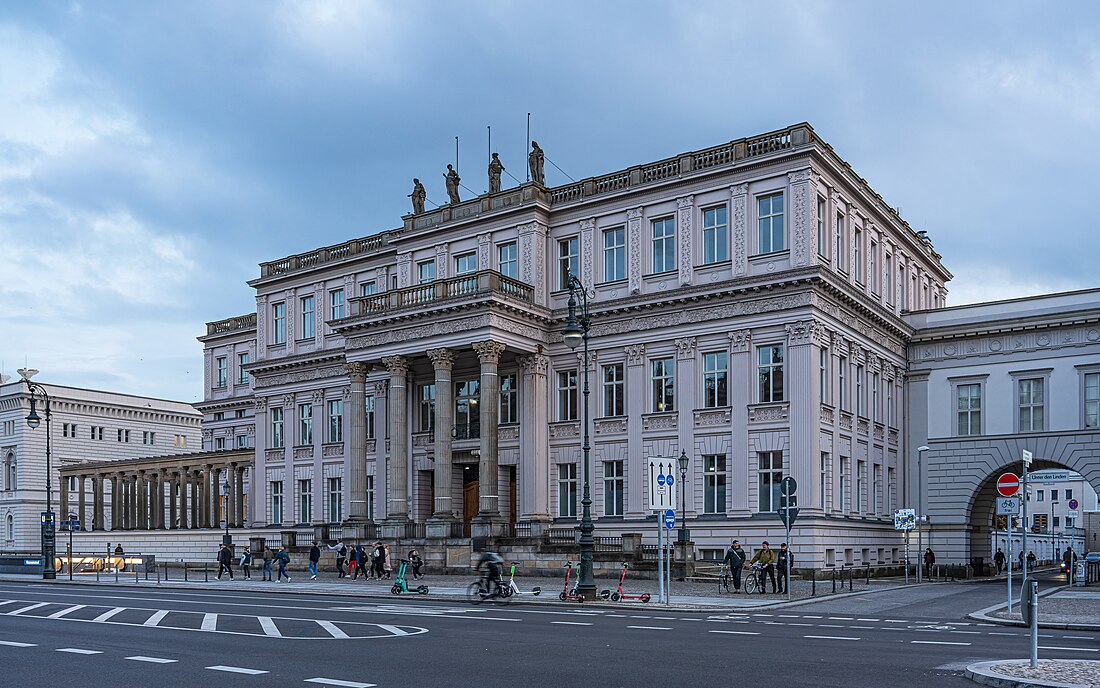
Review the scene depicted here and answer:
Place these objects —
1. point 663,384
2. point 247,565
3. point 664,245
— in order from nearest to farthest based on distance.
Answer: point 663,384 < point 664,245 < point 247,565

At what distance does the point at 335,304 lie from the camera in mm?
61719

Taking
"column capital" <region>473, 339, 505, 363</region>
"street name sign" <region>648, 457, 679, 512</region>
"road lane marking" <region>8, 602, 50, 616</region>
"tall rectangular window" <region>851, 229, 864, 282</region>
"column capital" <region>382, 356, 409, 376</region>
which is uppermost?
"tall rectangular window" <region>851, 229, 864, 282</region>

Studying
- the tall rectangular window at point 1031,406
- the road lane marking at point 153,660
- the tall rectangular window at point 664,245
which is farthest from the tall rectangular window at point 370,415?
the road lane marking at point 153,660

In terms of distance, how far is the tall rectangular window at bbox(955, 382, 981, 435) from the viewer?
5200 centimetres

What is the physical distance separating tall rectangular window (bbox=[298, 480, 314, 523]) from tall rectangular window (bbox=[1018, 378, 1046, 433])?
121ft

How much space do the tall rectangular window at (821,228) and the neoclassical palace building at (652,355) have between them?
0.30 feet

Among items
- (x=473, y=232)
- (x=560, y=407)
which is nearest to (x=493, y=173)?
(x=473, y=232)

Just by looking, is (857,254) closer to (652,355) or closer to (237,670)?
(652,355)

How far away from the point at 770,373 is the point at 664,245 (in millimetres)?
7611

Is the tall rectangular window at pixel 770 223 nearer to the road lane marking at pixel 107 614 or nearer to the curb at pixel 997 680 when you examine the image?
the road lane marking at pixel 107 614

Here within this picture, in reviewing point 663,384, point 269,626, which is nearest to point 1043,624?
point 269,626

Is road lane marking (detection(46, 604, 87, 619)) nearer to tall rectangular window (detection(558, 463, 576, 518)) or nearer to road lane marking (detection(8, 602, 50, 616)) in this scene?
road lane marking (detection(8, 602, 50, 616))

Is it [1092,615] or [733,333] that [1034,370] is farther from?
[1092,615]

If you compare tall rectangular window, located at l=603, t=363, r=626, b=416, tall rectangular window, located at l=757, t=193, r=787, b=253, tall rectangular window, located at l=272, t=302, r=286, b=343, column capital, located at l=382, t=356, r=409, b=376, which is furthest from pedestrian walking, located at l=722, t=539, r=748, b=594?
tall rectangular window, located at l=272, t=302, r=286, b=343
